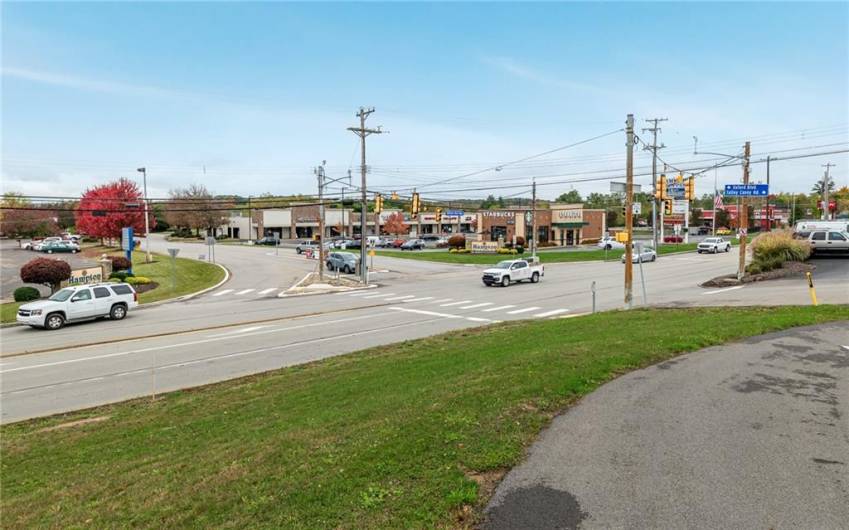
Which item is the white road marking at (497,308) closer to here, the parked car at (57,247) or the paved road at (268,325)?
the paved road at (268,325)

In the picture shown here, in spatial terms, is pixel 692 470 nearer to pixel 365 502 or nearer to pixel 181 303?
pixel 365 502

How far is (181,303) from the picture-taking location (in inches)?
1199

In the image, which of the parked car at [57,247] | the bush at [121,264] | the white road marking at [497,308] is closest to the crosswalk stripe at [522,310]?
the white road marking at [497,308]

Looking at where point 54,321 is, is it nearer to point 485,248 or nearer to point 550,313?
point 550,313

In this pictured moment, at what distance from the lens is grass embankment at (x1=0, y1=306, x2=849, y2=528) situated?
193 inches

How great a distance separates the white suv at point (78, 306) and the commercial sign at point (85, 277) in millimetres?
9630

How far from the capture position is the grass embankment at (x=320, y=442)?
4898 millimetres

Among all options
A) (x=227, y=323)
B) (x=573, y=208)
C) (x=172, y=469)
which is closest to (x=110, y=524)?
(x=172, y=469)

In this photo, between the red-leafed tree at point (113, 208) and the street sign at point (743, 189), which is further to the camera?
the red-leafed tree at point (113, 208)

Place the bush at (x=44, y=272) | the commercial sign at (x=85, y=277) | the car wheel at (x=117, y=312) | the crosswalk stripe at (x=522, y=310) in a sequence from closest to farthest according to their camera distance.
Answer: the crosswalk stripe at (x=522, y=310) → the car wheel at (x=117, y=312) → the bush at (x=44, y=272) → the commercial sign at (x=85, y=277)

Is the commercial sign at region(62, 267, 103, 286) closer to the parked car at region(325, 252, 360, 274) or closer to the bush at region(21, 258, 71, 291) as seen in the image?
the bush at region(21, 258, 71, 291)

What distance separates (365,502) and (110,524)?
2454 mm

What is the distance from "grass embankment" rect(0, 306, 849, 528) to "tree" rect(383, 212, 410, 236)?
332 feet

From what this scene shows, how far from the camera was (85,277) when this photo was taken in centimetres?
3312
